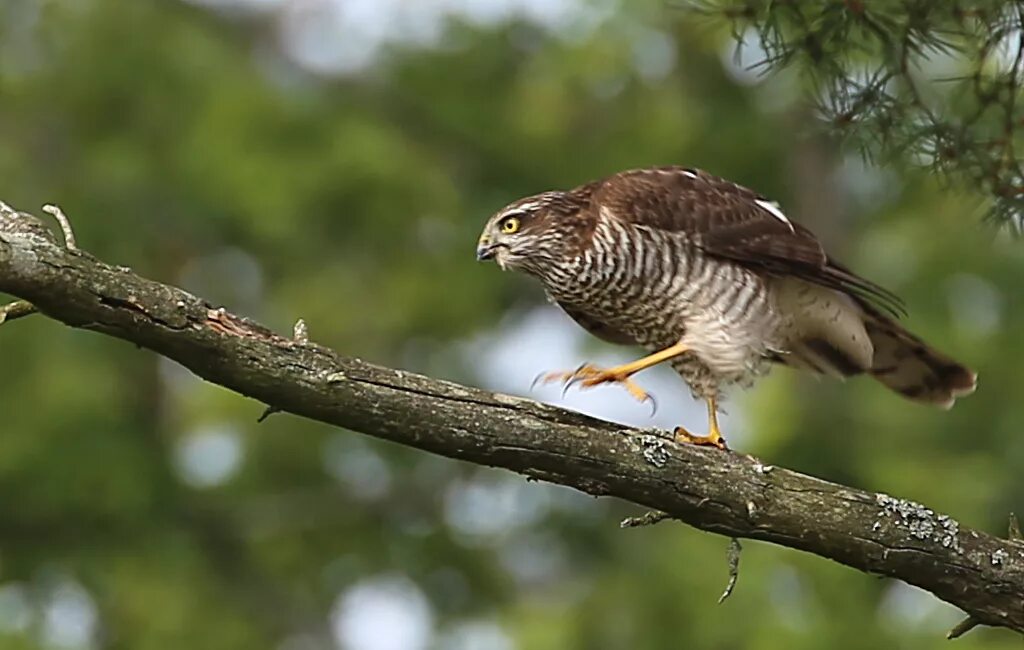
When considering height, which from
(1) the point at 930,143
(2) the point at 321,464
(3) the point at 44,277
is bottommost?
(3) the point at 44,277

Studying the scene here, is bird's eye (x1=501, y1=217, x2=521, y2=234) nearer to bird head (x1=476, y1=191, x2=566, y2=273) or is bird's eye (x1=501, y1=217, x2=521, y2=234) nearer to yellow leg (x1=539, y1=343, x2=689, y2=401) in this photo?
bird head (x1=476, y1=191, x2=566, y2=273)

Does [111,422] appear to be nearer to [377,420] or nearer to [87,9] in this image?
[87,9]

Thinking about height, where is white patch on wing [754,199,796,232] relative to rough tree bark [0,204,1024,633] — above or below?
A: above

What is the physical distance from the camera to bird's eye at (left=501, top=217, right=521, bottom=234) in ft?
15.4

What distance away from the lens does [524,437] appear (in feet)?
10.5

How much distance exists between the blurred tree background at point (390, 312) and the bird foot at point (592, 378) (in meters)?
3.59

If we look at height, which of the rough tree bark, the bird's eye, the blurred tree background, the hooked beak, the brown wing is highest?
the blurred tree background

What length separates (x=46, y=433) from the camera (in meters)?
8.52

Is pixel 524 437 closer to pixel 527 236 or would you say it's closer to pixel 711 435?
pixel 711 435

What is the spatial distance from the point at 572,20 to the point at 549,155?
35.9 inches

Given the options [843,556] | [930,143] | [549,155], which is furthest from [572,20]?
[843,556]

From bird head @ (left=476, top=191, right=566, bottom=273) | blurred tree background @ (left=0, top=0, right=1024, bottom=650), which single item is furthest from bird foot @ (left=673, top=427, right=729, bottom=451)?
blurred tree background @ (left=0, top=0, right=1024, bottom=650)

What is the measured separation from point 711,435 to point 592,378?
13.9 inches

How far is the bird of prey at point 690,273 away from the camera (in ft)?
14.9
